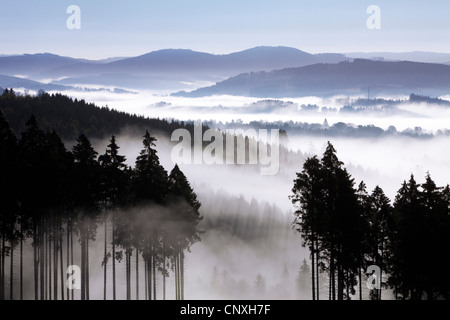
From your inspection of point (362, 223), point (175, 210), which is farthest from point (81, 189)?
point (362, 223)

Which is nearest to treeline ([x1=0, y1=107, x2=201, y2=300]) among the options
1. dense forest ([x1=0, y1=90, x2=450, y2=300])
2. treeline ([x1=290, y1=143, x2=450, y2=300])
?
dense forest ([x1=0, y1=90, x2=450, y2=300])

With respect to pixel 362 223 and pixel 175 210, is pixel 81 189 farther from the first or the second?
pixel 362 223

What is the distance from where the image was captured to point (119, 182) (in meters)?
43.8

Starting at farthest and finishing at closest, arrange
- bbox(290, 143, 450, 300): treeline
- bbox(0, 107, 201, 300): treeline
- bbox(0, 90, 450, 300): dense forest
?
bbox(0, 107, 201, 300): treeline → bbox(0, 90, 450, 300): dense forest → bbox(290, 143, 450, 300): treeline

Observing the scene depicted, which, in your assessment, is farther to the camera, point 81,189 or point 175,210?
point 175,210

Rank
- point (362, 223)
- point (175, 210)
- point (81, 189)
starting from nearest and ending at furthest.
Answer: point (362, 223) < point (81, 189) < point (175, 210)

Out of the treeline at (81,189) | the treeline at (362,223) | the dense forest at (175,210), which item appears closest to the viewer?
the treeline at (362,223)

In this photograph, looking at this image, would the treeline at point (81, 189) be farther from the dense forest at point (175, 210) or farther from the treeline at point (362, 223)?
the treeline at point (362, 223)

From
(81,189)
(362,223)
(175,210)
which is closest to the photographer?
(362,223)

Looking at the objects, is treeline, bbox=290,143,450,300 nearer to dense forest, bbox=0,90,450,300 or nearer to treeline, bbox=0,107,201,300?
dense forest, bbox=0,90,450,300

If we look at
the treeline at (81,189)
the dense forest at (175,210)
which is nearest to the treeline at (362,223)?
the dense forest at (175,210)
